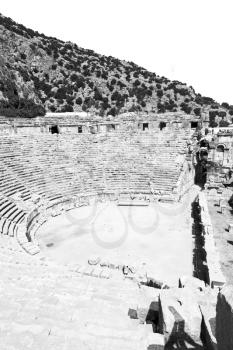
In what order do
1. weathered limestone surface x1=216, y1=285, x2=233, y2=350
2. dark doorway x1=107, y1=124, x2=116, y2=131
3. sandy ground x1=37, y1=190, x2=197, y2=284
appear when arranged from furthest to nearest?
dark doorway x1=107, y1=124, x2=116, y2=131
sandy ground x1=37, y1=190, x2=197, y2=284
weathered limestone surface x1=216, y1=285, x2=233, y2=350

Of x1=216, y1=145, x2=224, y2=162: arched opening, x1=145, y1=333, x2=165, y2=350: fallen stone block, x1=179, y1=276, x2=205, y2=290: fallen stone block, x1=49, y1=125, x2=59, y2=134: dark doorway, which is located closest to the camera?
x1=145, y1=333, x2=165, y2=350: fallen stone block

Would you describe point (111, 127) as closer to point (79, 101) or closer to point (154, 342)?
point (79, 101)

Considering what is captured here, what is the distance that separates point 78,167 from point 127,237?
945 cm

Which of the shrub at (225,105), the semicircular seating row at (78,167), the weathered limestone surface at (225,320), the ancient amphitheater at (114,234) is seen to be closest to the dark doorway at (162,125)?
the ancient amphitheater at (114,234)

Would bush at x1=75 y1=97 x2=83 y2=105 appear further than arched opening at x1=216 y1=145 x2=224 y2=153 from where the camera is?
Yes

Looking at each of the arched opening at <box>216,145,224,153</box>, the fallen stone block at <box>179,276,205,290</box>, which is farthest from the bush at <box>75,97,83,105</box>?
the fallen stone block at <box>179,276,205,290</box>

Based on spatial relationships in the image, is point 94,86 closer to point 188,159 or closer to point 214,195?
point 188,159

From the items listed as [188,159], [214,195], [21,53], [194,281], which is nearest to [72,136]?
[188,159]

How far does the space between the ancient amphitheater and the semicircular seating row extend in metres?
0.08

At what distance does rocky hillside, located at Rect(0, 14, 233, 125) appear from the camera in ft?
156

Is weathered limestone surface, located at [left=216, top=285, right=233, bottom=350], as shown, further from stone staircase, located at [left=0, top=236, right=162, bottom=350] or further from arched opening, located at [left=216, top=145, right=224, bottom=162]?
arched opening, located at [left=216, top=145, right=224, bottom=162]

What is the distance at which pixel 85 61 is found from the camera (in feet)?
186

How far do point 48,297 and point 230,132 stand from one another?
22.8 metres

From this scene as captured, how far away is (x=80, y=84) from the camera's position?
5081 cm
